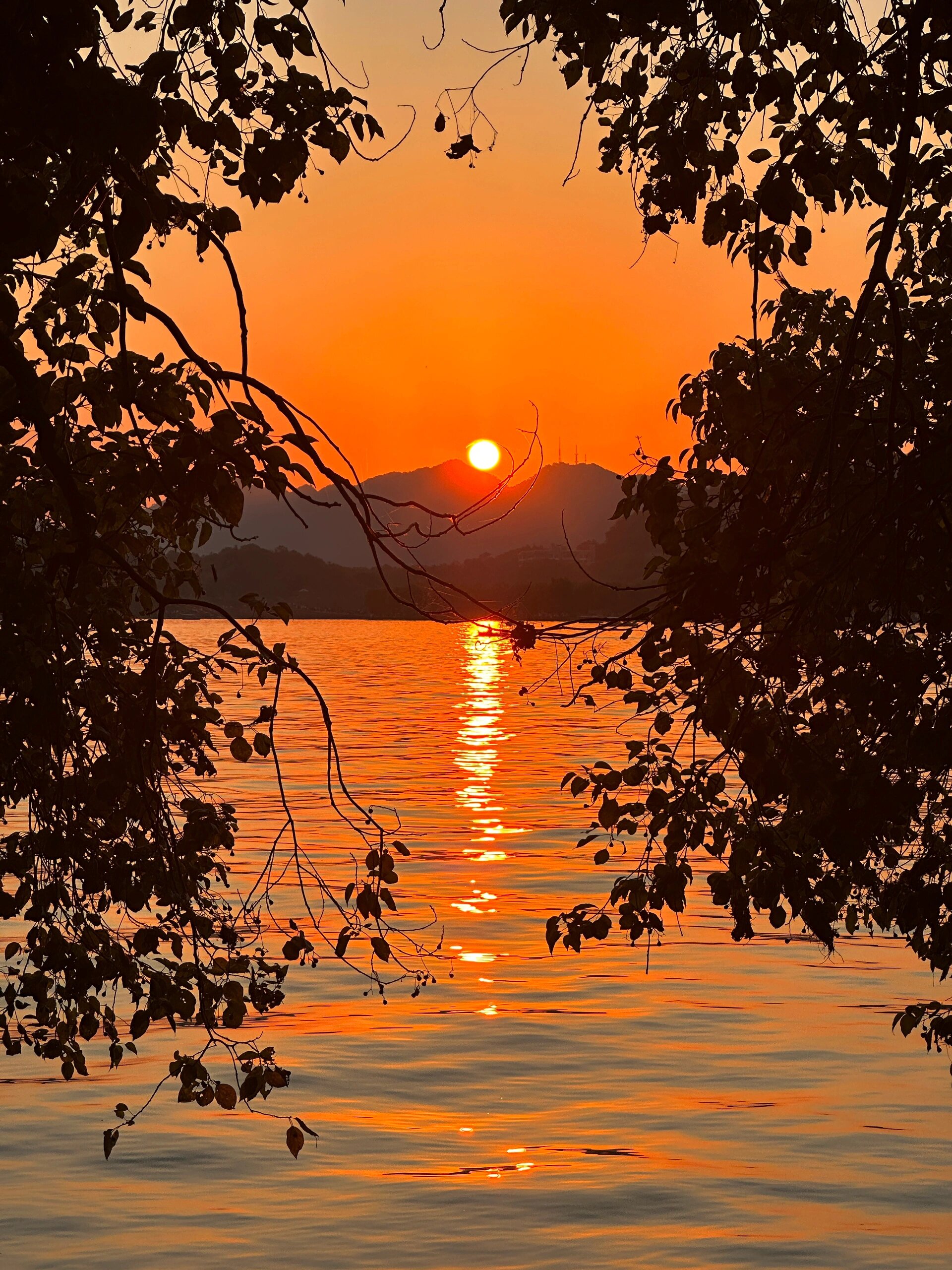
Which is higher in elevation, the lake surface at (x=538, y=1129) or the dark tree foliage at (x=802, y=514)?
the dark tree foliage at (x=802, y=514)

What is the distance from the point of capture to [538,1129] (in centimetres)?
1842

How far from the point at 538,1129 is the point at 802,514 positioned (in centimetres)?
984

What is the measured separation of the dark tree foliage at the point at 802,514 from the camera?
808 centimetres

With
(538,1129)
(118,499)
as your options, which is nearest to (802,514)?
(118,499)

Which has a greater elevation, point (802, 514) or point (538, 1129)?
point (802, 514)

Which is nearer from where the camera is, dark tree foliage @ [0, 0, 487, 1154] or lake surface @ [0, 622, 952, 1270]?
dark tree foliage @ [0, 0, 487, 1154]

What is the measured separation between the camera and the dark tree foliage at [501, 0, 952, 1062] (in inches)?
318

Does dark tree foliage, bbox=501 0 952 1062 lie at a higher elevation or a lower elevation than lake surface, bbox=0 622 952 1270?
higher

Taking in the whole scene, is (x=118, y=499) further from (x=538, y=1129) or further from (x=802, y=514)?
(x=538, y=1129)

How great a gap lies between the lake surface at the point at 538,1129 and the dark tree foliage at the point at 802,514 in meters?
1.57

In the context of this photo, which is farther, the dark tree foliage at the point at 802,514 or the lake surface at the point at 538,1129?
the lake surface at the point at 538,1129

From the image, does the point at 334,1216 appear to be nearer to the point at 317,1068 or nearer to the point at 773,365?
the point at 317,1068

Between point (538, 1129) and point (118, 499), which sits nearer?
point (118, 499)

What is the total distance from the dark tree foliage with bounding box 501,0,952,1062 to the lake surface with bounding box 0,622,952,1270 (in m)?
1.57
